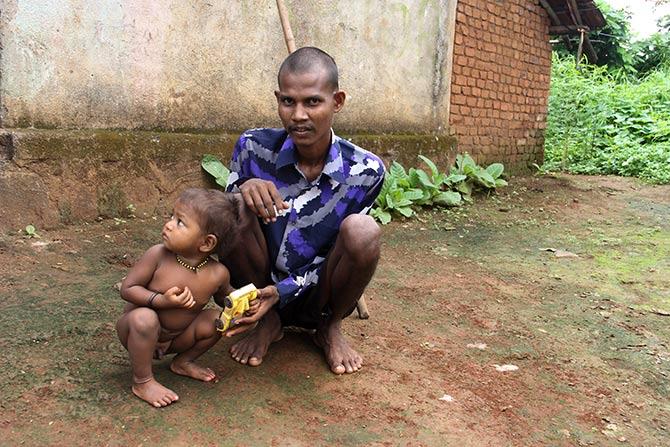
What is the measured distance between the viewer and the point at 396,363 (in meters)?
2.46

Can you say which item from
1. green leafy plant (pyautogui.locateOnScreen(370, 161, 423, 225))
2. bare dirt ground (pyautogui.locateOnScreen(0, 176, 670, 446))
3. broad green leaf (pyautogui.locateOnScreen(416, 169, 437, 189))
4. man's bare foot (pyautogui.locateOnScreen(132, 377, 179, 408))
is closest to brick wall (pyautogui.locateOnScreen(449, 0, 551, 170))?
broad green leaf (pyautogui.locateOnScreen(416, 169, 437, 189))

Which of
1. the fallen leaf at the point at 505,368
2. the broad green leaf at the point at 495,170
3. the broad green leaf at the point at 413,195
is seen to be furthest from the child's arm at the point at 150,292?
the broad green leaf at the point at 495,170

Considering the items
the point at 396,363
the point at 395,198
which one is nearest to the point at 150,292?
the point at 396,363

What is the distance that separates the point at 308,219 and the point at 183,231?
0.57 m

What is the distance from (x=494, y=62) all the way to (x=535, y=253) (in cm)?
348

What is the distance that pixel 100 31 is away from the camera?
3.91 metres

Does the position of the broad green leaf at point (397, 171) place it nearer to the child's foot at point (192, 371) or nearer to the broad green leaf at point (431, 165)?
the broad green leaf at point (431, 165)

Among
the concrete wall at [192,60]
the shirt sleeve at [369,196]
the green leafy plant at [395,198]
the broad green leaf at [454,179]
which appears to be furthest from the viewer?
the broad green leaf at [454,179]

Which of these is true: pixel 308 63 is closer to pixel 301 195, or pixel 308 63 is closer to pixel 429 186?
pixel 301 195

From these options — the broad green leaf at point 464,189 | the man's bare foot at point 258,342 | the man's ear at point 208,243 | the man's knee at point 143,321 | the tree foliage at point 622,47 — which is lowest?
the broad green leaf at point 464,189

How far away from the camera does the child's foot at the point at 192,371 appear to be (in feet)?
6.97

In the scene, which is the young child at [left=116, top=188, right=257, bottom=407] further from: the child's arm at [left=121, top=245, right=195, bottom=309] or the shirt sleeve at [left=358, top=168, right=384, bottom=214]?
the shirt sleeve at [left=358, top=168, right=384, bottom=214]

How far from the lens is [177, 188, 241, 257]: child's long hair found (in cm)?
191

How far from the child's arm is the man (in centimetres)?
34
